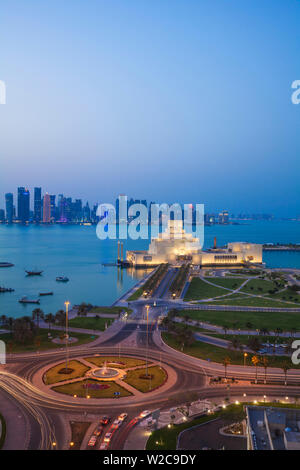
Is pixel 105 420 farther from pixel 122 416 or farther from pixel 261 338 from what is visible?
pixel 261 338

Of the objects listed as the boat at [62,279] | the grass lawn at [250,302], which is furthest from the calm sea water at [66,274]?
the grass lawn at [250,302]

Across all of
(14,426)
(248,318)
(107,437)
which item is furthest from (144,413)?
(248,318)

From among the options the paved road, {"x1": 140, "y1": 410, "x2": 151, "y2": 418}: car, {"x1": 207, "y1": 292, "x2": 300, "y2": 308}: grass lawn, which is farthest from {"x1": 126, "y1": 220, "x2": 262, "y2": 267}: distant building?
{"x1": 140, "y1": 410, "x2": 151, "y2": 418}: car

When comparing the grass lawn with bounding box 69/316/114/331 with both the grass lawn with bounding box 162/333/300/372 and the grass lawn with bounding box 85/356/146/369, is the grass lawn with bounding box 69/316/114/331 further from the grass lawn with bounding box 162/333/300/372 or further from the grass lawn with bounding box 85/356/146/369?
the grass lawn with bounding box 162/333/300/372

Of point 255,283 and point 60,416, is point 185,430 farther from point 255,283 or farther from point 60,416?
point 255,283

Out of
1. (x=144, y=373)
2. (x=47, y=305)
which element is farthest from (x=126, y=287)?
(x=144, y=373)
